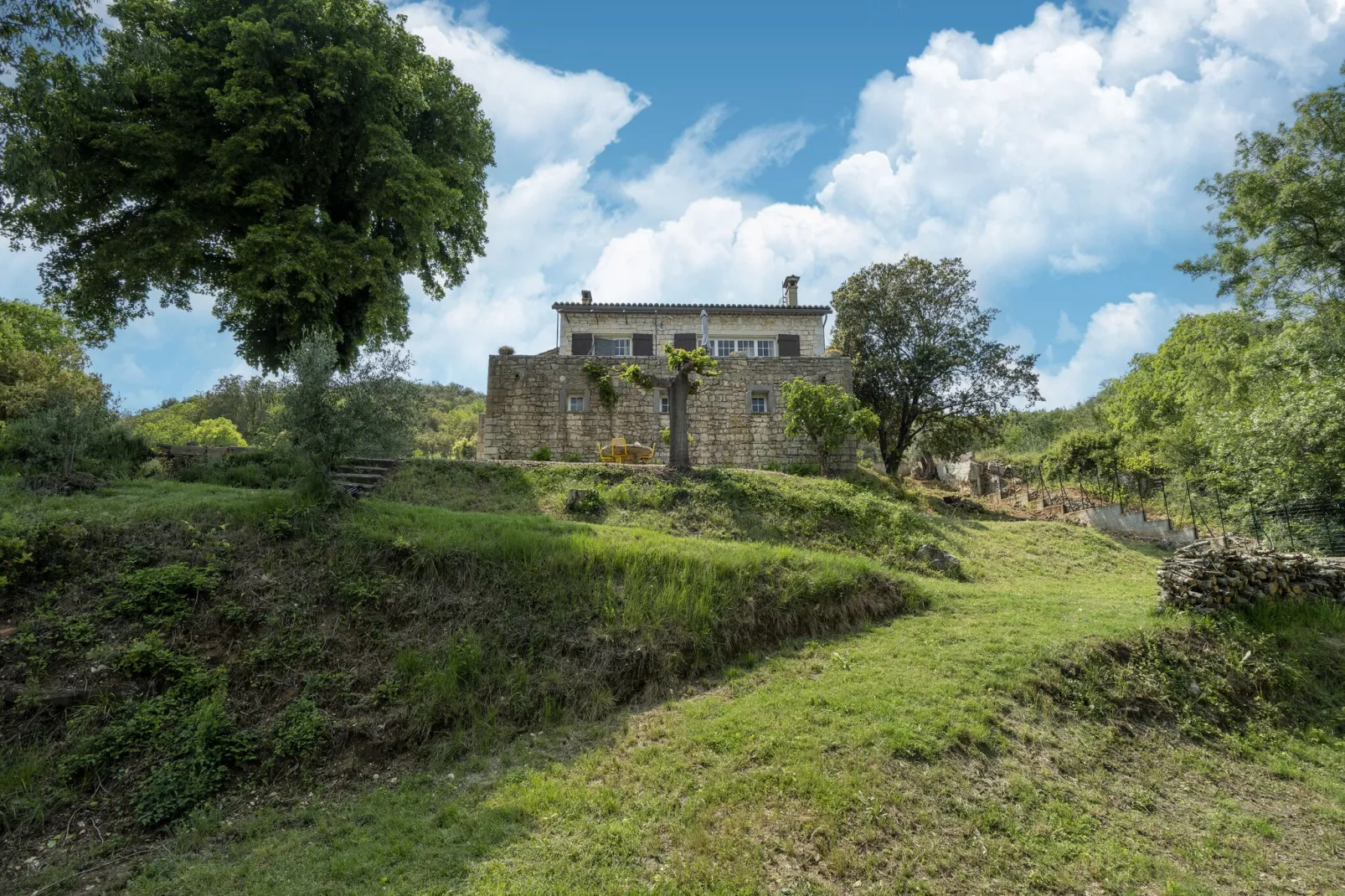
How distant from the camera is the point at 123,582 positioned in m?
7.19

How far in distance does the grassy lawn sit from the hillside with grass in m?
0.03

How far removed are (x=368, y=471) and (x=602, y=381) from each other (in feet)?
26.4

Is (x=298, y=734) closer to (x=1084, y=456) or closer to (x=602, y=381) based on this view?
(x=602, y=381)

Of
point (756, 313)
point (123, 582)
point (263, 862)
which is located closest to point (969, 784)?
point (263, 862)

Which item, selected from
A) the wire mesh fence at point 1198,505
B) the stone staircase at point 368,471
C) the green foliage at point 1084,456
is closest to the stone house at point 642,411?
the stone staircase at point 368,471

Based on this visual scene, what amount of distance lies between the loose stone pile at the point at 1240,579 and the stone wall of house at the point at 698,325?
17922mm

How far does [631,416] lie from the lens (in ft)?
67.7

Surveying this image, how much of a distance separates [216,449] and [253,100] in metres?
7.82

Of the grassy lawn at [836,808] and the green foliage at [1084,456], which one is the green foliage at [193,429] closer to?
the grassy lawn at [836,808]

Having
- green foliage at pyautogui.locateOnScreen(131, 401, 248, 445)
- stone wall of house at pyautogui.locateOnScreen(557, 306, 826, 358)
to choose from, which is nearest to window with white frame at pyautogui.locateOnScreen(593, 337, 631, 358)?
stone wall of house at pyautogui.locateOnScreen(557, 306, 826, 358)

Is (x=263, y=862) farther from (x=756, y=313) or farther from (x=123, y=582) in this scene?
(x=756, y=313)

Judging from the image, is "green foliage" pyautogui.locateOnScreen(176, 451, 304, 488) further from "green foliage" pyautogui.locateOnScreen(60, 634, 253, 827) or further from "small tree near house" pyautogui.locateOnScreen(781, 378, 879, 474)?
"small tree near house" pyautogui.locateOnScreen(781, 378, 879, 474)

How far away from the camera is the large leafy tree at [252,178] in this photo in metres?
14.0

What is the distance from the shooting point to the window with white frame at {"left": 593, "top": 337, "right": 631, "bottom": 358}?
1032 inches
